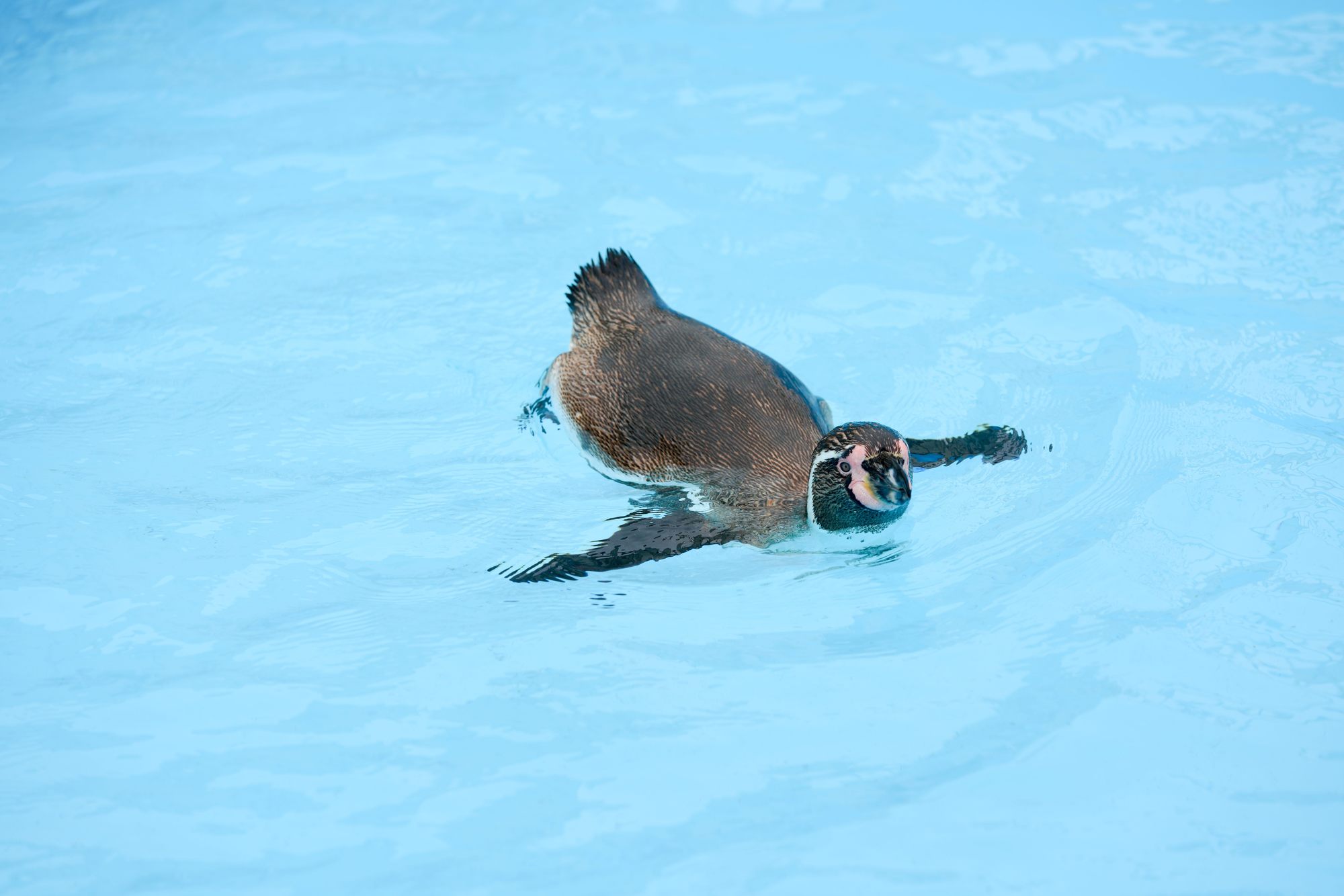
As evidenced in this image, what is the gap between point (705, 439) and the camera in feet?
16.4

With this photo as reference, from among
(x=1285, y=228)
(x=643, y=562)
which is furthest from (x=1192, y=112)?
(x=643, y=562)

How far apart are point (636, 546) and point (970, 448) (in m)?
1.51

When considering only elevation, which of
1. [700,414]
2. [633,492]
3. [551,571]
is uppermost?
[700,414]

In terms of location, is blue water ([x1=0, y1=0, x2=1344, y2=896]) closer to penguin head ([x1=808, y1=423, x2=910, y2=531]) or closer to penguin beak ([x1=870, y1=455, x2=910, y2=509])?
penguin head ([x1=808, y1=423, x2=910, y2=531])

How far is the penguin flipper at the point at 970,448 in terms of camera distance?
5086 mm

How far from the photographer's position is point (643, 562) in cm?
460

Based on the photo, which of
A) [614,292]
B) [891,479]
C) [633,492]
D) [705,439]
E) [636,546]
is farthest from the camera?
[614,292]

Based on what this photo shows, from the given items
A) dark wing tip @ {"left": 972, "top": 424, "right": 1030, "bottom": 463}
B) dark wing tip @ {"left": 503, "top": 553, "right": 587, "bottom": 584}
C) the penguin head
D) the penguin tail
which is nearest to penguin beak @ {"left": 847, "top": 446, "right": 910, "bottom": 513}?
the penguin head

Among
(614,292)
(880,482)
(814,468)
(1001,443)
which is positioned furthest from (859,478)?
(614,292)

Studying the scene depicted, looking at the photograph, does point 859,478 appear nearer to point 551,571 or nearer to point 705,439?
point 705,439

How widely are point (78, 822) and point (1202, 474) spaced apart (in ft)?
14.1

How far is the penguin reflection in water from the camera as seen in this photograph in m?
4.54

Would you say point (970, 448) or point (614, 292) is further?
point (614, 292)

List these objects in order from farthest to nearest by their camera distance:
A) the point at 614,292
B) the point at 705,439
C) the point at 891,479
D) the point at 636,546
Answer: the point at 614,292 < the point at 705,439 < the point at 636,546 < the point at 891,479
